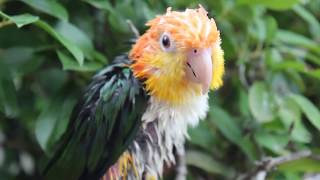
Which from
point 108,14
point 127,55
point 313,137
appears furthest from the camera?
point 313,137

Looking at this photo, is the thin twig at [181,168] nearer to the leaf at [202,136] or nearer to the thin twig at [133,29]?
the leaf at [202,136]

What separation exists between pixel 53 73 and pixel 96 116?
0.26 m

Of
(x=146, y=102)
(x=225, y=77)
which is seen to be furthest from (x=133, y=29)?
(x=225, y=77)

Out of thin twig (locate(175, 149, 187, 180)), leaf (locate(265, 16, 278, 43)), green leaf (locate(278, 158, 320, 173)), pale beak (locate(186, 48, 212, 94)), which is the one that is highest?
pale beak (locate(186, 48, 212, 94))

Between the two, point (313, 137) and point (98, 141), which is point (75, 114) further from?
point (313, 137)

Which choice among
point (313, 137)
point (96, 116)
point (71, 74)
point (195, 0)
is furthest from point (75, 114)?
point (313, 137)

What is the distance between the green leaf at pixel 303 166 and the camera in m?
1.01

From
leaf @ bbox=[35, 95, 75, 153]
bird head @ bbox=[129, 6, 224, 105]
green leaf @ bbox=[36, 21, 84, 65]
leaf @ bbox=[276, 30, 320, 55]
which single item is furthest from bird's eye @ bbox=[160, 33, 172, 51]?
leaf @ bbox=[276, 30, 320, 55]

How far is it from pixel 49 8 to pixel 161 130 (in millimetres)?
249

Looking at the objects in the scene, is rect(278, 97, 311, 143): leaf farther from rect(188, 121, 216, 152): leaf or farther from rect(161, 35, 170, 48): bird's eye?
rect(161, 35, 170, 48): bird's eye

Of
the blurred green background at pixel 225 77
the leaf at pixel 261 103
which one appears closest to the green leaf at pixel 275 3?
the blurred green background at pixel 225 77

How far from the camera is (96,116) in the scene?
828 mm

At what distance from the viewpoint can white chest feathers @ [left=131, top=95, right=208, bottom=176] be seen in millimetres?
826

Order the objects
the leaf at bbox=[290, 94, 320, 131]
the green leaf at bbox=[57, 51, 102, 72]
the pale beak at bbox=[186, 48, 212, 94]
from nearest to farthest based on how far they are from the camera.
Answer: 1. the pale beak at bbox=[186, 48, 212, 94]
2. the green leaf at bbox=[57, 51, 102, 72]
3. the leaf at bbox=[290, 94, 320, 131]
